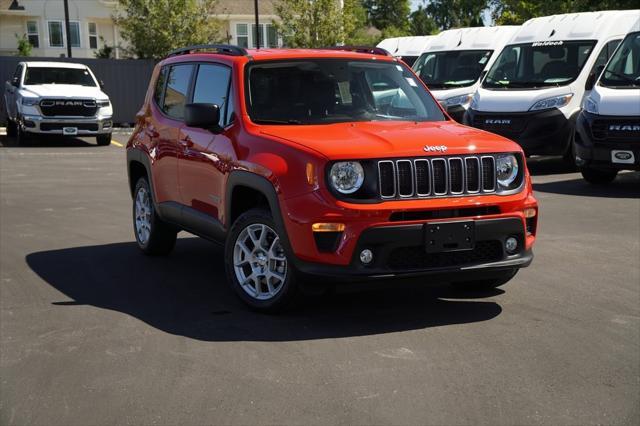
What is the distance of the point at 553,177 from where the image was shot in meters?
14.7

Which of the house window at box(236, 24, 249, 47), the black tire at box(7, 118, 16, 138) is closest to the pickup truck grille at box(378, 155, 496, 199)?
the black tire at box(7, 118, 16, 138)

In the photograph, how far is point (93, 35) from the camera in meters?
53.5

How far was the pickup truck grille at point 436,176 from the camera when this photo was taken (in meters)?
5.83

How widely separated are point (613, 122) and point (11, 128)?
56.9 ft

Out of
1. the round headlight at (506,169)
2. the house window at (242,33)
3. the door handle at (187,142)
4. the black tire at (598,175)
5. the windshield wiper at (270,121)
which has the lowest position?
the black tire at (598,175)

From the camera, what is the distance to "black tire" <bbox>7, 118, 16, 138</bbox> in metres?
24.6

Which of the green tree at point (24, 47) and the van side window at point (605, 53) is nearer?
the van side window at point (605, 53)

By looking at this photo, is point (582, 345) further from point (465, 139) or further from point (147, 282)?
point (147, 282)

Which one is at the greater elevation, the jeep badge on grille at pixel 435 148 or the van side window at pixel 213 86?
the van side window at pixel 213 86

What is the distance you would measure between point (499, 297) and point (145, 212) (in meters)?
3.52

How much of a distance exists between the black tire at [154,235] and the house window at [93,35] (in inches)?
1847

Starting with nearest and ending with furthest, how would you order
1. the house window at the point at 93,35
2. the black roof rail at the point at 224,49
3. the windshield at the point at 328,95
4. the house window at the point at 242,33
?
the windshield at the point at 328,95 < the black roof rail at the point at 224,49 < the house window at the point at 93,35 < the house window at the point at 242,33

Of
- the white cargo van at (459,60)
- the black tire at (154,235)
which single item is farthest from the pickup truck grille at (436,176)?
the white cargo van at (459,60)

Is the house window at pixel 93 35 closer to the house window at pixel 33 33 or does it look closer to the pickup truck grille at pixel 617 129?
the house window at pixel 33 33
